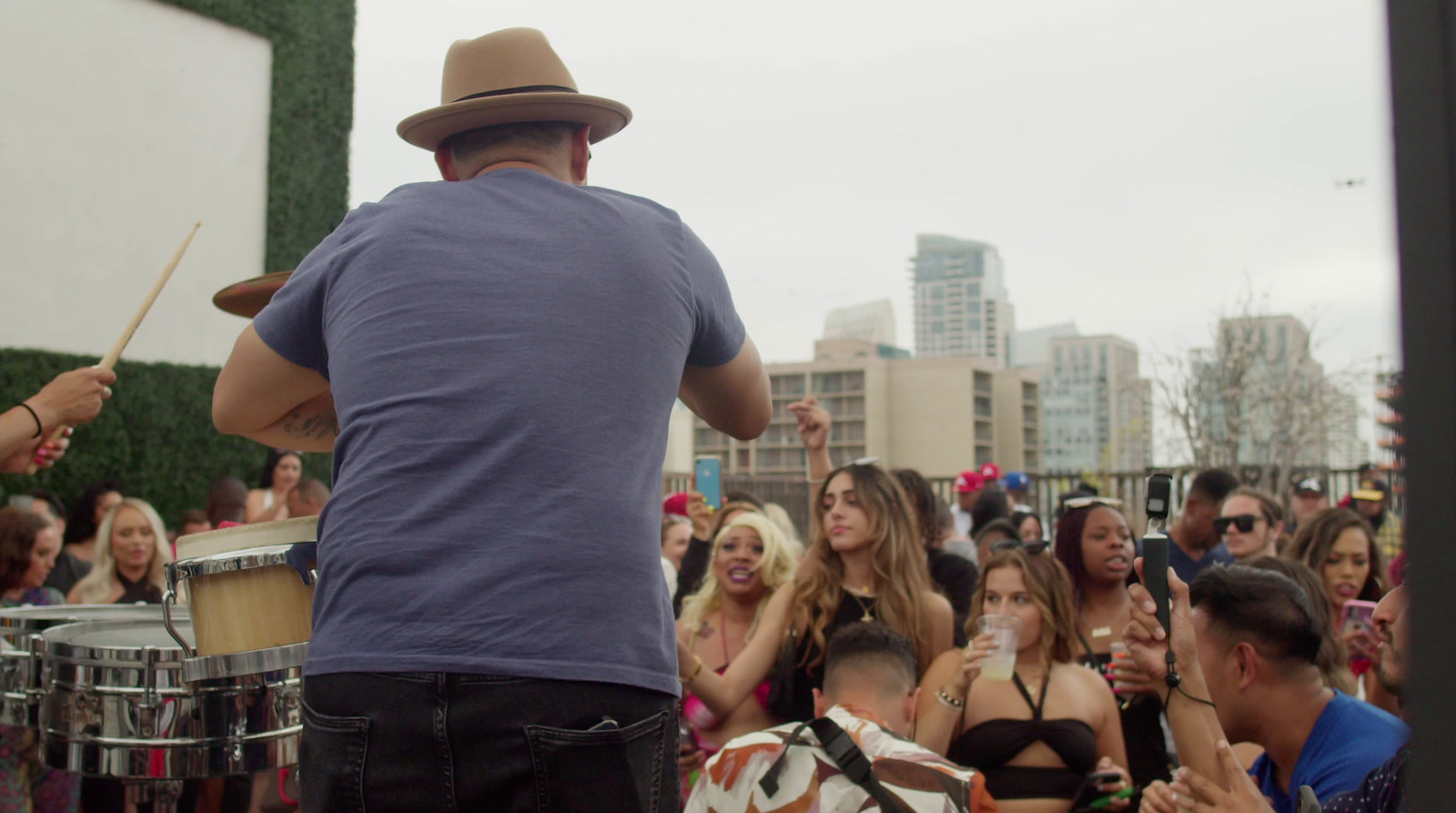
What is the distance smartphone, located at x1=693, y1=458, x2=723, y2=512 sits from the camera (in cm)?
721

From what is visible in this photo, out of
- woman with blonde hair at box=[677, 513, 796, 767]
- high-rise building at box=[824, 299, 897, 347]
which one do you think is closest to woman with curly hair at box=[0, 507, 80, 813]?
woman with blonde hair at box=[677, 513, 796, 767]

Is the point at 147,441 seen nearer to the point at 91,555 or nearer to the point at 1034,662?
the point at 91,555

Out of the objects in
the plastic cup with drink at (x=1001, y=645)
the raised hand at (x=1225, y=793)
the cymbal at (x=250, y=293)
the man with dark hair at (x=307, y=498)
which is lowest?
the raised hand at (x=1225, y=793)

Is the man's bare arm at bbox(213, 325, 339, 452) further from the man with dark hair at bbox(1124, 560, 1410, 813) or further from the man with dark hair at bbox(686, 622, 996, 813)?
the man with dark hair at bbox(1124, 560, 1410, 813)

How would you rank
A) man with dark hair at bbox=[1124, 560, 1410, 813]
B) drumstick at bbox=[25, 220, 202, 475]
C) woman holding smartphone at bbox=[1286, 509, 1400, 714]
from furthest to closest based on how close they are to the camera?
woman holding smartphone at bbox=[1286, 509, 1400, 714] < man with dark hair at bbox=[1124, 560, 1410, 813] < drumstick at bbox=[25, 220, 202, 475]

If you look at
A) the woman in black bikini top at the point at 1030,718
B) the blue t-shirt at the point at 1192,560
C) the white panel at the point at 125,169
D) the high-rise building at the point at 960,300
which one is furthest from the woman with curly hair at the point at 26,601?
the high-rise building at the point at 960,300

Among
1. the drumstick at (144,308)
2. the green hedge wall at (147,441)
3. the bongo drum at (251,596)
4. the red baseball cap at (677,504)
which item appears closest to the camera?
the bongo drum at (251,596)

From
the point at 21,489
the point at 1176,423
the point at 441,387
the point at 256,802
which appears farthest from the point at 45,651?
the point at 1176,423

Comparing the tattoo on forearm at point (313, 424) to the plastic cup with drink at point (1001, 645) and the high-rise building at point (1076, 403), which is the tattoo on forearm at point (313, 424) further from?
the high-rise building at point (1076, 403)

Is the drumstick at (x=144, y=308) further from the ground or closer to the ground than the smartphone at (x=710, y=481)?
further from the ground

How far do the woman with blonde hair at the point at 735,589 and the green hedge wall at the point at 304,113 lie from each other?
767cm

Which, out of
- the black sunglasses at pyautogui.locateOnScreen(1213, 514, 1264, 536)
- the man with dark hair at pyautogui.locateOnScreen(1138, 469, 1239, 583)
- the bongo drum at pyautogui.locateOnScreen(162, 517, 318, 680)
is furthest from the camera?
the man with dark hair at pyautogui.locateOnScreen(1138, 469, 1239, 583)

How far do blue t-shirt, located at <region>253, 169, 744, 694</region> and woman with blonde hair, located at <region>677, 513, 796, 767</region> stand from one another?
305 cm

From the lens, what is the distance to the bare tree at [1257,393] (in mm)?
26078
